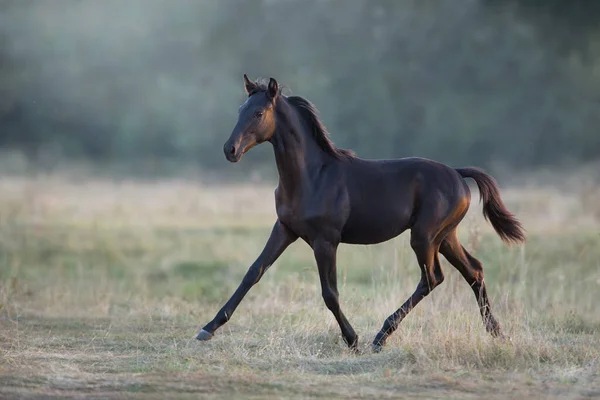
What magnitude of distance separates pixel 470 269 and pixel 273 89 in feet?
8.48

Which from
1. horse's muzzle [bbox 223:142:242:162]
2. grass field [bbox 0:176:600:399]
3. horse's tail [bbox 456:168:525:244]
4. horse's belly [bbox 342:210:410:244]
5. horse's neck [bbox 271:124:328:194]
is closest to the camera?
grass field [bbox 0:176:600:399]

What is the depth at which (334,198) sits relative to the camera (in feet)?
29.9

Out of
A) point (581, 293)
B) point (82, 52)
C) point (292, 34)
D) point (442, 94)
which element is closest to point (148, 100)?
point (82, 52)

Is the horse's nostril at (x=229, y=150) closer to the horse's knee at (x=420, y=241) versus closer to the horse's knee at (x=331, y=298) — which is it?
the horse's knee at (x=331, y=298)

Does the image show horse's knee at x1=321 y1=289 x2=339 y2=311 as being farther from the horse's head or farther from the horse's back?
the horse's head

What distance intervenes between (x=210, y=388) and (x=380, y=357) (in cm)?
178

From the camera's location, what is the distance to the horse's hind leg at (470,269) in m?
9.69

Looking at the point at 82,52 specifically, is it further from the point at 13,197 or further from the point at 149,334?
the point at 149,334

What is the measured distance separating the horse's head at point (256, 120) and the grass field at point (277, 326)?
1.73m

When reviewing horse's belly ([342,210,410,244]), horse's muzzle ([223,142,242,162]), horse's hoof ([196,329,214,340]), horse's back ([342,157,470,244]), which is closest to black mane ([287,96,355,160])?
horse's back ([342,157,470,244])

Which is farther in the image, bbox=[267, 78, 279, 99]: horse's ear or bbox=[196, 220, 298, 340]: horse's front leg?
bbox=[196, 220, 298, 340]: horse's front leg

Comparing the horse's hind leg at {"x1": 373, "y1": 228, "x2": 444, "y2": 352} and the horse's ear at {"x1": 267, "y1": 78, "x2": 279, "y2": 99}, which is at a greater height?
the horse's ear at {"x1": 267, "y1": 78, "x2": 279, "y2": 99}

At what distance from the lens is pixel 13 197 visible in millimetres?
26422

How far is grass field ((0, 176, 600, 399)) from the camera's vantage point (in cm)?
742
